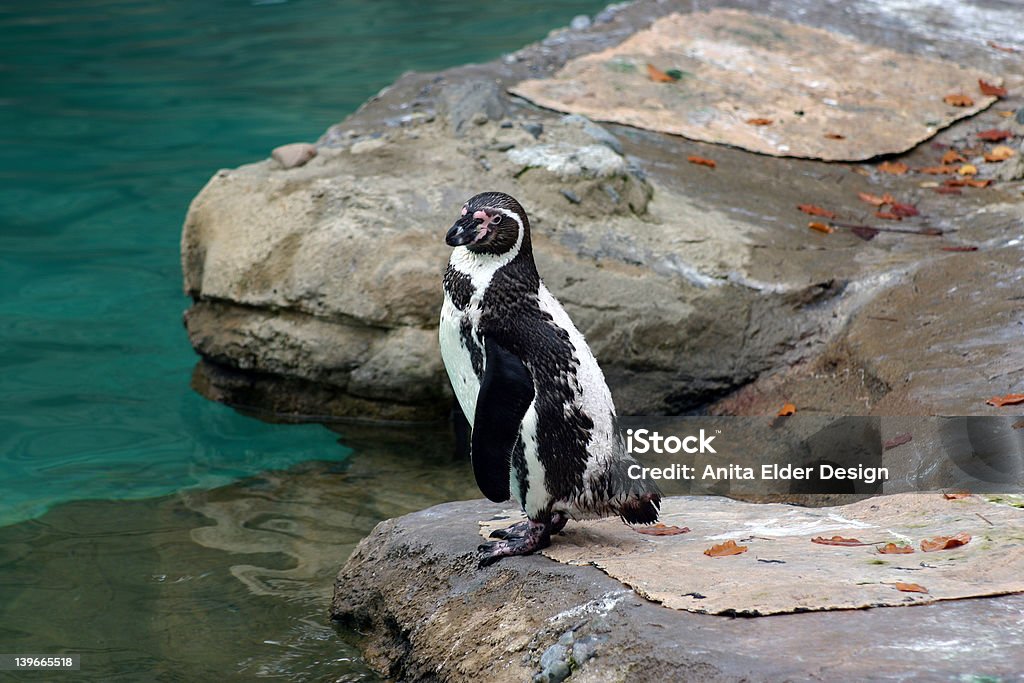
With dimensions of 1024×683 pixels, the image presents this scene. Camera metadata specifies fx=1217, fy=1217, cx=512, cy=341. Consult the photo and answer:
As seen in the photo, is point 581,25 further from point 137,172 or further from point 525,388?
point 525,388

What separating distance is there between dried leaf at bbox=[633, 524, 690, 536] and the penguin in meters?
0.17

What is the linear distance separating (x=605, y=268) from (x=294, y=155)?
2.15 m

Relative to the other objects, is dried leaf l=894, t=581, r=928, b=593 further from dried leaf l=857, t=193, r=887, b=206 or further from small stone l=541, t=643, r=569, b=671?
dried leaf l=857, t=193, r=887, b=206

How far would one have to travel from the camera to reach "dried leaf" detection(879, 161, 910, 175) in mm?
7797

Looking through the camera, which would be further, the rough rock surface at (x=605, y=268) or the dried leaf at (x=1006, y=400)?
the rough rock surface at (x=605, y=268)

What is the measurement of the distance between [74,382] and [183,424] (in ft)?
3.51

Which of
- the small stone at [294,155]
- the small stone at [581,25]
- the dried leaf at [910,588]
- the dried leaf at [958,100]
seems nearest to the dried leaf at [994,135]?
the dried leaf at [958,100]

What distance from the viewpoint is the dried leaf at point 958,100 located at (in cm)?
870

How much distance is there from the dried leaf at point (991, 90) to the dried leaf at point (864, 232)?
2727 millimetres

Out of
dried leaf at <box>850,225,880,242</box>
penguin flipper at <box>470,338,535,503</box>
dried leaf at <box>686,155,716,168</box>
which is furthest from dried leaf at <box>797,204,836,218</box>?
penguin flipper at <box>470,338,535,503</box>

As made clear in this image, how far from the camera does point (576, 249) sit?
644 centimetres

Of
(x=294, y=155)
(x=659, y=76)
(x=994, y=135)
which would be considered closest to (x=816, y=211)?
(x=994, y=135)

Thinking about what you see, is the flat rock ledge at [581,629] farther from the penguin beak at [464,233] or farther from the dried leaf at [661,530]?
the penguin beak at [464,233]

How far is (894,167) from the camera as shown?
25.8 feet
